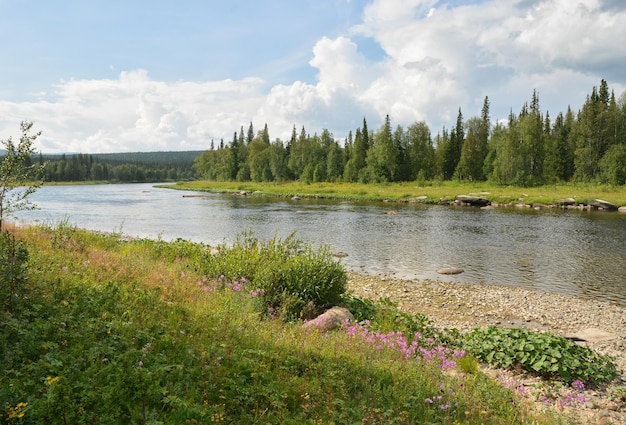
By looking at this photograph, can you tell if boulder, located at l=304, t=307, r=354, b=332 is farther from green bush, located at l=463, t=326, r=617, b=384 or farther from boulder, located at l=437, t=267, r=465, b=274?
boulder, located at l=437, t=267, r=465, b=274

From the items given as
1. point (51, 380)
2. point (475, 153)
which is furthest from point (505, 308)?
point (475, 153)

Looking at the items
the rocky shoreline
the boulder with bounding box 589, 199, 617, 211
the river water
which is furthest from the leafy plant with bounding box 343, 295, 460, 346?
the boulder with bounding box 589, 199, 617, 211

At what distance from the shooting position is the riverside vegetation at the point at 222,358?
441 centimetres

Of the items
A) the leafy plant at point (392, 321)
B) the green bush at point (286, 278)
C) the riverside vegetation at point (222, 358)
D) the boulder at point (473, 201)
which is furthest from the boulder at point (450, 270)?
the boulder at point (473, 201)

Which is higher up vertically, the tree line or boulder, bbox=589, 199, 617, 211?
the tree line

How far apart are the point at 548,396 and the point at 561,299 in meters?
9.06

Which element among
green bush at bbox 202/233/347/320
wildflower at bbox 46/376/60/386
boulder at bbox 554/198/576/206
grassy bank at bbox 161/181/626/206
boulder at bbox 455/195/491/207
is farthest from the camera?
boulder at bbox 455/195/491/207

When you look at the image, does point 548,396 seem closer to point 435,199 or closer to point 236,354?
point 236,354

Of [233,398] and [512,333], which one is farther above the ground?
[233,398]

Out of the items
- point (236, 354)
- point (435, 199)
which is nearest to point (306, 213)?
point (435, 199)

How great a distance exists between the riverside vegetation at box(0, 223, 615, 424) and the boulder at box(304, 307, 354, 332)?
0.36 m

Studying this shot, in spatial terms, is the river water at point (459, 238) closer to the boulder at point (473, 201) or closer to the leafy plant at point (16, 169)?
the leafy plant at point (16, 169)

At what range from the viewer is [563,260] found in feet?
70.5

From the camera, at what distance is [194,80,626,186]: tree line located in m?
71.0
